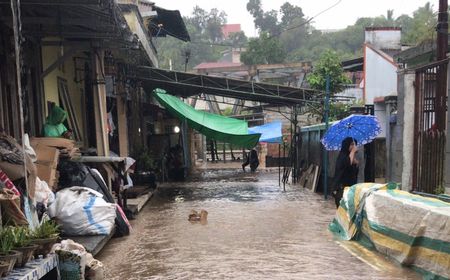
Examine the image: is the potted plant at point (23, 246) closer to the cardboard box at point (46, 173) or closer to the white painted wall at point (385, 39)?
the cardboard box at point (46, 173)

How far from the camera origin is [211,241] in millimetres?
7371

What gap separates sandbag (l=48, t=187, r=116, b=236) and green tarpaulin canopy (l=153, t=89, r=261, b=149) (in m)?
10.5

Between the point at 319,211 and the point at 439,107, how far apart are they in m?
3.98

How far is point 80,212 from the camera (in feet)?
21.3

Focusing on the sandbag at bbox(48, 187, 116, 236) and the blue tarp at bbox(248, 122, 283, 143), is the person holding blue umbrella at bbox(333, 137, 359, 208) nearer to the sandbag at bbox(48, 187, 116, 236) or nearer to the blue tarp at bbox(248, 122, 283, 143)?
the sandbag at bbox(48, 187, 116, 236)

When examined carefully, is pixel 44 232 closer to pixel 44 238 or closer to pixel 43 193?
pixel 44 238

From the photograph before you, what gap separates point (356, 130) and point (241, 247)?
15.2 ft

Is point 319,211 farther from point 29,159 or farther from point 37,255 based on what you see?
point 37,255

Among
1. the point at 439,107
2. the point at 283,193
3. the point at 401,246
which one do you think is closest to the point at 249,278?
the point at 401,246

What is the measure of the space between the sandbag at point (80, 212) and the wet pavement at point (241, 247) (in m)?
0.43

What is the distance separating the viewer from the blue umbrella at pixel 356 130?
10031 millimetres

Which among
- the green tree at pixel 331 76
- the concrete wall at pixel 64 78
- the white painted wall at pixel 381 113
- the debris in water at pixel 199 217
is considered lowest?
the debris in water at pixel 199 217

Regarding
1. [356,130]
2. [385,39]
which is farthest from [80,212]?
[385,39]

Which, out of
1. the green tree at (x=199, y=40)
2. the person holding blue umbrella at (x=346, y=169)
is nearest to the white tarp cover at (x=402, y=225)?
the person holding blue umbrella at (x=346, y=169)
